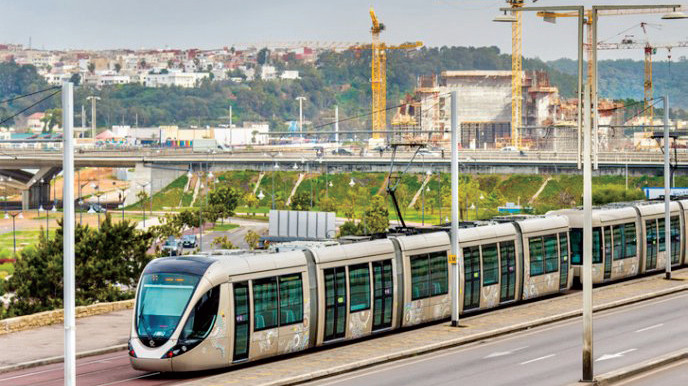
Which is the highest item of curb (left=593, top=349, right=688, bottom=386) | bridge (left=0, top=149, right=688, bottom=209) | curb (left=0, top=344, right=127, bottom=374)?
bridge (left=0, top=149, right=688, bottom=209)

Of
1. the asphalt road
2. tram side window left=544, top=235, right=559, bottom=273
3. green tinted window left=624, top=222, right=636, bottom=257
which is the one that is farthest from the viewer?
green tinted window left=624, top=222, right=636, bottom=257

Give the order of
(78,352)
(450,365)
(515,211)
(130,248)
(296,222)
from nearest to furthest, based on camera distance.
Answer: (450,365) < (78,352) < (130,248) < (296,222) < (515,211)

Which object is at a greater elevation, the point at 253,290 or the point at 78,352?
the point at 253,290

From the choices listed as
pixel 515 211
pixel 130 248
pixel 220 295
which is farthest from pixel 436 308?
pixel 515 211

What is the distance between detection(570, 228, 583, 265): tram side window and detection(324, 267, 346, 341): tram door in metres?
16.8

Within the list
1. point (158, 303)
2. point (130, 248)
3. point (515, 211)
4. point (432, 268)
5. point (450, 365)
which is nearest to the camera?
point (158, 303)

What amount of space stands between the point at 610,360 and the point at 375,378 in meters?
6.78

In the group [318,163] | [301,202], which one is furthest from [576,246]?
[318,163]

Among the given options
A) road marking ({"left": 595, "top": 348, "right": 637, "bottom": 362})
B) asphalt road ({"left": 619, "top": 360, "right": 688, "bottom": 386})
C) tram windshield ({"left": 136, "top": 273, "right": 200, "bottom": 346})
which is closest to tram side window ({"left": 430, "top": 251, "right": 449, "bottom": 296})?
road marking ({"left": 595, "top": 348, "right": 637, "bottom": 362})

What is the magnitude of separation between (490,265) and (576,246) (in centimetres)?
802

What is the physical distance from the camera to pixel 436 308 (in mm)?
40719

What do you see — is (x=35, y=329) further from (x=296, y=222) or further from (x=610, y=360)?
(x=296, y=222)

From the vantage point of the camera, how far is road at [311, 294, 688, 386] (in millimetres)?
31031

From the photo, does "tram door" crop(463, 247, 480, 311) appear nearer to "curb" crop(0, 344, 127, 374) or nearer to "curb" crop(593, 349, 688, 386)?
"curb" crop(593, 349, 688, 386)
